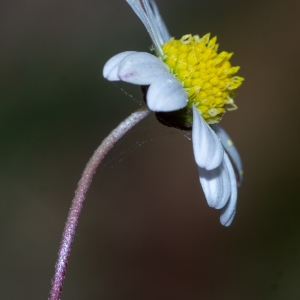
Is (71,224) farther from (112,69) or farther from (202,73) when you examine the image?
(202,73)

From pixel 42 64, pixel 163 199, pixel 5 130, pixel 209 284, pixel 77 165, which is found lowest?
pixel 209 284

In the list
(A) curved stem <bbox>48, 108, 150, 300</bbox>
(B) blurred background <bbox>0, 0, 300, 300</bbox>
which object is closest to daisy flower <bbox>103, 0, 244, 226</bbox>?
(A) curved stem <bbox>48, 108, 150, 300</bbox>

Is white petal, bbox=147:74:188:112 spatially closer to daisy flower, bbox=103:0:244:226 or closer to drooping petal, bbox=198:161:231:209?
daisy flower, bbox=103:0:244:226

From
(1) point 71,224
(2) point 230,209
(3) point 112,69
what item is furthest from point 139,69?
(2) point 230,209

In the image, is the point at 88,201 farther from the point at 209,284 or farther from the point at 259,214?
the point at 259,214

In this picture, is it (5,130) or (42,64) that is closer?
(5,130)

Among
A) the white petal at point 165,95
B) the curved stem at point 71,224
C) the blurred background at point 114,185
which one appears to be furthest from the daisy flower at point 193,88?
the blurred background at point 114,185

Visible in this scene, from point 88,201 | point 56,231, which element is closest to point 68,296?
point 56,231
